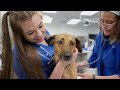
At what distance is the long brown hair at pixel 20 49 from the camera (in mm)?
1877

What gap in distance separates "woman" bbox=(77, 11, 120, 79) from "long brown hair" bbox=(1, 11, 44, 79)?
43 cm

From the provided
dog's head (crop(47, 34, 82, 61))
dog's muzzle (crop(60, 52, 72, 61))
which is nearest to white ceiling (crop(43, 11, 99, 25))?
dog's head (crop(47, 34, 82, 61))

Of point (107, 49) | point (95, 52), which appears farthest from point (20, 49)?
point (107, 49)

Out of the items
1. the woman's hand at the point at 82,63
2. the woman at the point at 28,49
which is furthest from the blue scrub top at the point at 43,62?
the woman's hand at the point at 82,63

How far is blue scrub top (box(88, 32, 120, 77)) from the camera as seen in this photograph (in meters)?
1.96

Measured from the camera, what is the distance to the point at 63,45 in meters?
1.85

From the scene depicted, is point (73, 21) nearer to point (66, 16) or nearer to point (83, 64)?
point (66, 16)

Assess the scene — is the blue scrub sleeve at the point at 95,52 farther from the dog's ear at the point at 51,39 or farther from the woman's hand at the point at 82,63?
the dog's ear at the point at 51,39

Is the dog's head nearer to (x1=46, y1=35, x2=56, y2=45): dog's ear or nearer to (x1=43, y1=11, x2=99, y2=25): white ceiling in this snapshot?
(x1=46, y1=35, x2=56, y2=45): dog's ear

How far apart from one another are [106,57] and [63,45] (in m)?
0.44

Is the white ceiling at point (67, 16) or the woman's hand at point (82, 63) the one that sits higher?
the white ceiling at point (67, 16)

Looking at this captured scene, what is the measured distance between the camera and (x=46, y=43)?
187 cm

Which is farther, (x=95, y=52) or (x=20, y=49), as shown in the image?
(x=95, y=52)
